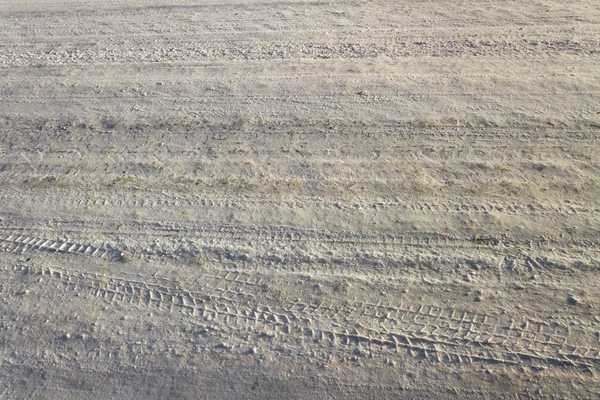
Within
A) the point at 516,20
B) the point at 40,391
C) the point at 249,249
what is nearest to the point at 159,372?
the point at 40,391

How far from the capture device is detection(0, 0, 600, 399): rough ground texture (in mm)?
Answer: 3119

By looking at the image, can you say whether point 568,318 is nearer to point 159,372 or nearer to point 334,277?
point 334,277

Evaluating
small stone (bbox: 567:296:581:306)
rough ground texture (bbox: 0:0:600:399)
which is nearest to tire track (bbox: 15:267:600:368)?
rough ground texture (bbox: 0:0:600:399)

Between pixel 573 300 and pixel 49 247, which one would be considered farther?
pixel 49 247

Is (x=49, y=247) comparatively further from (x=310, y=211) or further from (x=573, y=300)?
(x=573, y=300)

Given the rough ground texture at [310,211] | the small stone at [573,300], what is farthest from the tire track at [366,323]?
the small stone at [573,300]

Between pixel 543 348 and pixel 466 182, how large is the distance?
1.49 metres

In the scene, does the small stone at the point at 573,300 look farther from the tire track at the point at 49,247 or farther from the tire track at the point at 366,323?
the tire track at the point at 49,247

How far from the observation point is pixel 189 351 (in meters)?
3.21

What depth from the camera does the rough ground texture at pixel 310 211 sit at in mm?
3119

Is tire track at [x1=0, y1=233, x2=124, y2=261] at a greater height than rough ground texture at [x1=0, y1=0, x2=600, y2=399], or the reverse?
rough ground texture at [x1=0, y1=0, x2=600, y2=399]

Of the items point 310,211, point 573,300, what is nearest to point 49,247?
point 310,211

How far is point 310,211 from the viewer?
4035 mm

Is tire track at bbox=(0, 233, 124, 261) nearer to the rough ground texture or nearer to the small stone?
the rough ground texture
